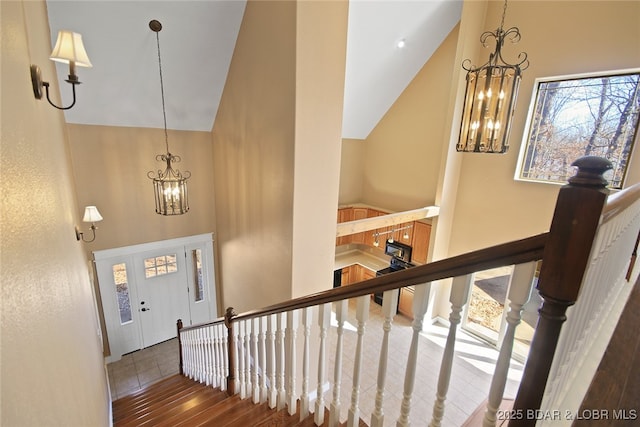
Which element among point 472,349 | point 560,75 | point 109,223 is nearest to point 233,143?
point 109,223

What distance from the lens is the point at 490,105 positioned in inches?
103

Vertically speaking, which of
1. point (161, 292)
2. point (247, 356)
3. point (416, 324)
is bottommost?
point (161, 292)

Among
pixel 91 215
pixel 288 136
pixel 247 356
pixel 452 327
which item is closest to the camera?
pixel 452 327

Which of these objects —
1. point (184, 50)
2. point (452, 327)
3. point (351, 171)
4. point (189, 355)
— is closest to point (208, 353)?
point (189, 355)

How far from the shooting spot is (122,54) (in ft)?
11.7

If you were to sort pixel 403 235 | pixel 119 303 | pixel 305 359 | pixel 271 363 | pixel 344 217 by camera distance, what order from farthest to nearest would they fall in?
1. pixel 344 217
2. pixel 403 235
3. pixel 119 303
4. pixel 271 363
5. pixel 305 359

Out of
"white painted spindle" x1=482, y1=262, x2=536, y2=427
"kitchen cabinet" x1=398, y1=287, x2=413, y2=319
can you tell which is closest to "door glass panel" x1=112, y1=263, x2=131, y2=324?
"kitchen cabinet" x1=398, y1=287, x2=413, y2=319

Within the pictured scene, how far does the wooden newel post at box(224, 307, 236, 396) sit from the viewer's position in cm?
243

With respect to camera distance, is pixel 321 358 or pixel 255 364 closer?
pixel 321 358

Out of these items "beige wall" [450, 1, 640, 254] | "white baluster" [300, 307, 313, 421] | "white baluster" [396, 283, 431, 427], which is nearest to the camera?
"white baluster" [396, 283, 431, 427]

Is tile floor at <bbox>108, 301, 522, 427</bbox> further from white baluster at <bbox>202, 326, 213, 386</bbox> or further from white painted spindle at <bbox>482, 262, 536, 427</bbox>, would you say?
white painted spindle at <bbox>482, 262, 536, 427</bbox>

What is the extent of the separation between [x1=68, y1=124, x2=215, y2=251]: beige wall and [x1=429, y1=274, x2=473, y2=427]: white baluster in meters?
4.91

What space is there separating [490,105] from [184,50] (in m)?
3.67

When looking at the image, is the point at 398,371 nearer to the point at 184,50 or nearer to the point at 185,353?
the point at 185,353
